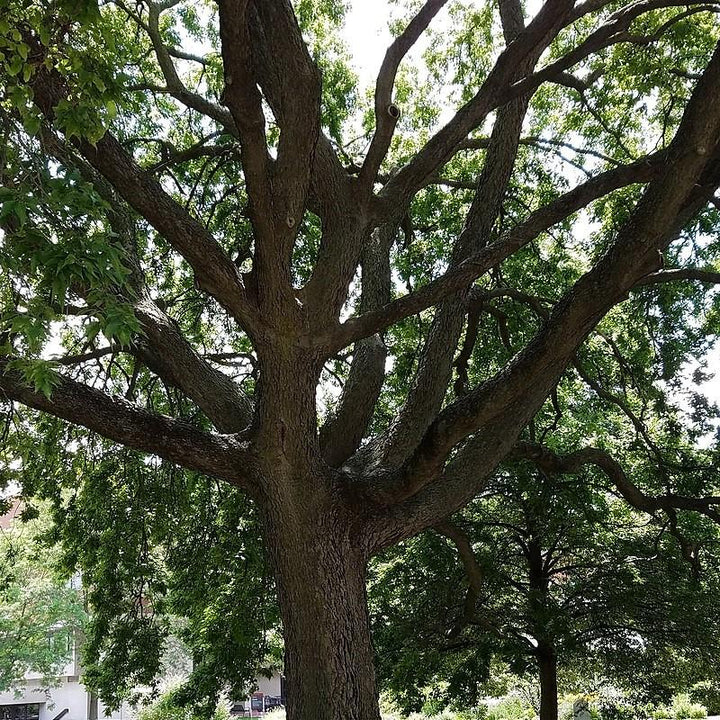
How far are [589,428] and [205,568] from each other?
539 centimetres

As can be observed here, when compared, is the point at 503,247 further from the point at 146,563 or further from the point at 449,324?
Answer: the point at 146,563

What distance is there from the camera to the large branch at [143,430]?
13.5 ft

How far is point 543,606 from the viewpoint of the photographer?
727cm

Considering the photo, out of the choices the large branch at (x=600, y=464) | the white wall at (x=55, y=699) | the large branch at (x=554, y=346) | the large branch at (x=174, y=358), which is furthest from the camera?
the white wall at (x=55, y=699)

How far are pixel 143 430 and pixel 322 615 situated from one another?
1630 millimetres

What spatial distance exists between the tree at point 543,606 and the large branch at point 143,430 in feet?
11.4

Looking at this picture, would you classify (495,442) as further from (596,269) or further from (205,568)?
(205,568)

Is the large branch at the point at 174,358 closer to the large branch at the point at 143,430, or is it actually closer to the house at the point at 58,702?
the large branch at the point at 143,430

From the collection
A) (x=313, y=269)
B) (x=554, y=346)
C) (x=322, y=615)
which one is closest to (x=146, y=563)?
(x=322, y=615)

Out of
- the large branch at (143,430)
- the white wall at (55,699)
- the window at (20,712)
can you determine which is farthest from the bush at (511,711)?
the window at (20,712)

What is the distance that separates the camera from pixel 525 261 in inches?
292

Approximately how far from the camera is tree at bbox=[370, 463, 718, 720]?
24.0 ft

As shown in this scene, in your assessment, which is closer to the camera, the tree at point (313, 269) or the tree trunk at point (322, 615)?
the tree at point (313, 269)

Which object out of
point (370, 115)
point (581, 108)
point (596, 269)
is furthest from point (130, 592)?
point (581, 108)
